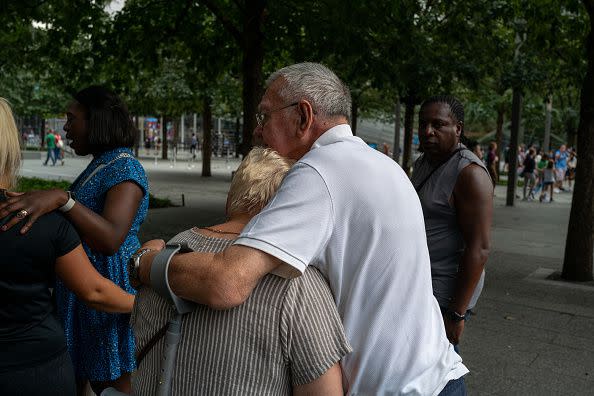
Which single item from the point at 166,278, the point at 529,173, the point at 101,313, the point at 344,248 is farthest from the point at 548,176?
the point at 166,278

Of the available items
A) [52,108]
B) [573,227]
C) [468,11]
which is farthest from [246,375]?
[52,108]

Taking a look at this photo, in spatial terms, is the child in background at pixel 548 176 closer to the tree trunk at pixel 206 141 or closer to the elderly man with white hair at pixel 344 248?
the tree trunk at pixel 206 141

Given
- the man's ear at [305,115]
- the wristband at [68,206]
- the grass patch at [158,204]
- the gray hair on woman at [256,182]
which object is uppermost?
the man's ear at [305,115]

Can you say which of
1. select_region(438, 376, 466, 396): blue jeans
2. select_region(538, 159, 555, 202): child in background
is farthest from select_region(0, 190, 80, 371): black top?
select_region(538, 159, 555, 202): child in background

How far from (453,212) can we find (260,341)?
1601 mm

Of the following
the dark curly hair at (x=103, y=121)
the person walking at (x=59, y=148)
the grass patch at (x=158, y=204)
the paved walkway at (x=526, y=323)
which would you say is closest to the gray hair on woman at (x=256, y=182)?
the dark curly hair at (x=103, y=121)

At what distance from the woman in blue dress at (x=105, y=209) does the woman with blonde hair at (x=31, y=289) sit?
499mm

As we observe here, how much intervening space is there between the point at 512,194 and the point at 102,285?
55.3 ft

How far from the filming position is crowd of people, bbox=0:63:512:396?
150 centimetres

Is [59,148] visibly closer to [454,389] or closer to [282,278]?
[454,389]

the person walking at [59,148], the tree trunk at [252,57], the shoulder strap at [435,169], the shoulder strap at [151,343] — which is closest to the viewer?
the shoulder strap at [151,343]

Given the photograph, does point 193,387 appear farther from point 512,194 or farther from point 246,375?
point 512,194

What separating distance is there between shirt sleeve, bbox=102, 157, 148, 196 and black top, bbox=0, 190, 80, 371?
580mm

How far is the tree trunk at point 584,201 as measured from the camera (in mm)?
7652
